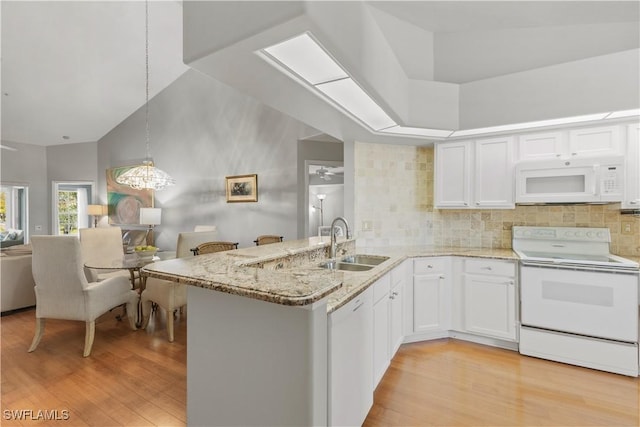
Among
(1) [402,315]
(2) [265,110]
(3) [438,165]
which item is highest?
(2) [265,110]

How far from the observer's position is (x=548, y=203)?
2848 millimetres

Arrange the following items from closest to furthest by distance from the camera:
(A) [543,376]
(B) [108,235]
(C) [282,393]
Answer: (C) [282,393], (A) [543,376], (B) [108,235]

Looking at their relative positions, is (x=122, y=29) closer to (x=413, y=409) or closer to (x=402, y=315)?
(x=402, y=315)

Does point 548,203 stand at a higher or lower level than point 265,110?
lower

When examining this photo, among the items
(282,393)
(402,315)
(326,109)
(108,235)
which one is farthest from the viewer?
(108,235)

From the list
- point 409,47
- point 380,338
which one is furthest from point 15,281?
point 409,47

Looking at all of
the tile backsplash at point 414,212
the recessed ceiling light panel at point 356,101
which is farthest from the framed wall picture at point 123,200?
the recessed ceiling light panel at point 356,101

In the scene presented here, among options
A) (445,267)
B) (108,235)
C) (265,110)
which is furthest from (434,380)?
(265,110)

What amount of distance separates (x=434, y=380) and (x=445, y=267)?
1068mm

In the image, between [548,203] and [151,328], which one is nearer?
[548,203]

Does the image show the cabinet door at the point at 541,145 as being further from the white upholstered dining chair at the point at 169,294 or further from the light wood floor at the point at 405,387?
the white upholstered dining chair at the point at 169,294

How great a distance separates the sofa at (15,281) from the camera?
3627mm

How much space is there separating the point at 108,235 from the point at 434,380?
4199mm

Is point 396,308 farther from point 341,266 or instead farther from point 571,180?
point 571,180
